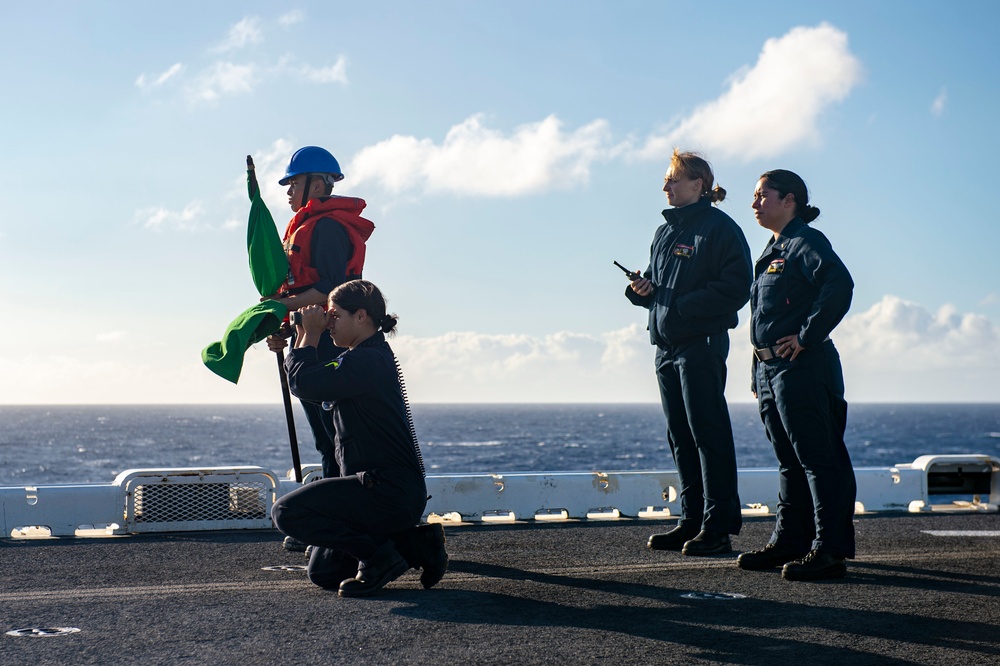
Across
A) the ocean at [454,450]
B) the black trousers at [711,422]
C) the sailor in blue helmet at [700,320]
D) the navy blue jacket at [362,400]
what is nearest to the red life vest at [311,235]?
the navy blue jacket at [362,400]

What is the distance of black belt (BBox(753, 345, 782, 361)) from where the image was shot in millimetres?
5314

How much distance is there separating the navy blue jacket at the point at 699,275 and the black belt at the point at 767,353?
512 mm

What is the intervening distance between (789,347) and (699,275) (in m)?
0.91

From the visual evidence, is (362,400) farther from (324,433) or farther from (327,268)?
(327,268)

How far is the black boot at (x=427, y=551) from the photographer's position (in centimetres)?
481

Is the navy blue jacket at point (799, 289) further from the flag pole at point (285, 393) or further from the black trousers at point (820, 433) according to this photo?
the flag pole at point (285, 393)

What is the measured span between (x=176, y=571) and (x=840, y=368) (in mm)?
3546

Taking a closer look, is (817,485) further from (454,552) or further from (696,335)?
(454,552)

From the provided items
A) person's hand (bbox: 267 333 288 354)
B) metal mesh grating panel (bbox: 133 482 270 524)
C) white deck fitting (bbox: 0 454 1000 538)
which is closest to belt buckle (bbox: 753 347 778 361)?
white deck fitting (bbox: 0 454 1000 538)

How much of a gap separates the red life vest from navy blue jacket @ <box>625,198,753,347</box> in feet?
5.83

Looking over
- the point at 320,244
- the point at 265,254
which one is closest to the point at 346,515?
the point at 320,244

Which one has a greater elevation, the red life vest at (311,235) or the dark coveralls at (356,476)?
the red life vest at (311,235)

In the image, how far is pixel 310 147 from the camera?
19.2 ft

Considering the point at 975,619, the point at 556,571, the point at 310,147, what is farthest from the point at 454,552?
the point at 975,619
